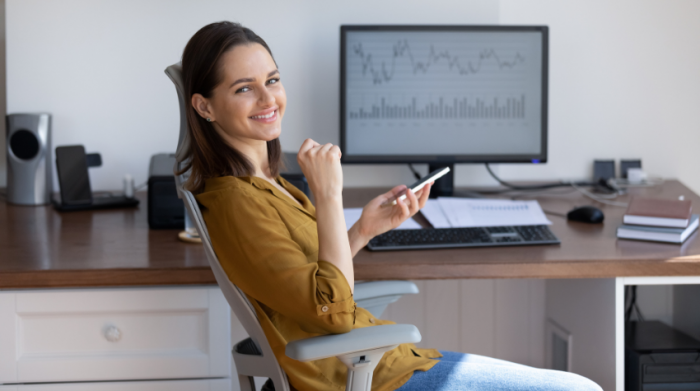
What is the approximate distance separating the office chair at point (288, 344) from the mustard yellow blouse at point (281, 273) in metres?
0.02

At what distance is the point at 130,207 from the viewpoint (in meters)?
1.92

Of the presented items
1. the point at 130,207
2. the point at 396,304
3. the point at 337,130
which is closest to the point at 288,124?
the point at 337,130

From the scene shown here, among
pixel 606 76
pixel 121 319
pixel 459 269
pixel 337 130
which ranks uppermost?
pixel 606 76

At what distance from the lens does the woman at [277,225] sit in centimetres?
99

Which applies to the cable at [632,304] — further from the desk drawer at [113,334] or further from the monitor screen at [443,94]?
the desk drawer at [113,334]

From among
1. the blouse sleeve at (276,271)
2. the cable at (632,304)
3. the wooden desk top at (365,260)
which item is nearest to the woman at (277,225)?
the blouse sleeve at (276,271)

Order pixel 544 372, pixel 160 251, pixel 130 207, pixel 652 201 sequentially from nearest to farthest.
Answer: pixel 544 372 → pixel 160 251 → pixel 652 201 → pixel 130 207

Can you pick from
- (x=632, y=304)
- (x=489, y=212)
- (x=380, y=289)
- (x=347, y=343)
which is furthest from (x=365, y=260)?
(x=632, y=304)

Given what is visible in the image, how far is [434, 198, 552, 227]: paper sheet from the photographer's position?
163 cm

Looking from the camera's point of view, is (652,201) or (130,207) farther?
(130,207)

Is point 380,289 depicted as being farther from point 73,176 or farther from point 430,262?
point 73,176

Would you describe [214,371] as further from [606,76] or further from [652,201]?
[606,76]

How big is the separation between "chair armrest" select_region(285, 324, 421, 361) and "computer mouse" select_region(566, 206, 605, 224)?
34.3 inches

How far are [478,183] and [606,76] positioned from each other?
58cm
